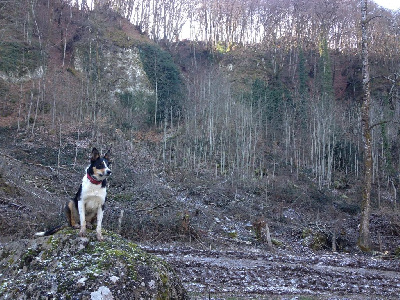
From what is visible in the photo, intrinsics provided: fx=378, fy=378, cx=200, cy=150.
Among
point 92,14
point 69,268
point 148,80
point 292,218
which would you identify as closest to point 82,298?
point 69,268

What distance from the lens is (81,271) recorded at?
510 cm

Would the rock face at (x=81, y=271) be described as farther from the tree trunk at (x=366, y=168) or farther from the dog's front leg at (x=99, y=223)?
Answer: the tree trunk at (x=366, y=168)

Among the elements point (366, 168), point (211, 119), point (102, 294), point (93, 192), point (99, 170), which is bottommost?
point (102, 294)

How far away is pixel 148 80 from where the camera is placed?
44.0m

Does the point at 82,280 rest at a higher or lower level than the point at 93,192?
lower

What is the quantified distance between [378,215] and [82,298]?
23174 millimetres

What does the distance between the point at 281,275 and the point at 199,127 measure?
26003 mm

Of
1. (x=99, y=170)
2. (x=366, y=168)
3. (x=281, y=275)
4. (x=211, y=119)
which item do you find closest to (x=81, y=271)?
(x=99, y=170)

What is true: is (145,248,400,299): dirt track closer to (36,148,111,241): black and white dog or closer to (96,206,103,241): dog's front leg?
(96,206,103,241): dog's front leg

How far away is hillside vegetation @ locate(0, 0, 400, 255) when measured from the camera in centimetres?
1950

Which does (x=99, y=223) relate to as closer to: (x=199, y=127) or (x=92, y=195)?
(x=92, y=195)

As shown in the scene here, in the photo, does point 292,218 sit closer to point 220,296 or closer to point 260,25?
point 220,296

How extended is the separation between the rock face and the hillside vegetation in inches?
383

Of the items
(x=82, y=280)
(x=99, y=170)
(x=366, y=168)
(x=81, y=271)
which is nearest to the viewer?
(x=82, y=280)
